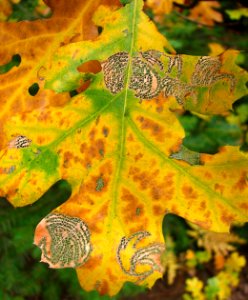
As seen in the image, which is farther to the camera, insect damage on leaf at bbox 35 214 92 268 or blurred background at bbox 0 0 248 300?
blurred background at bbox 0 0 248 300

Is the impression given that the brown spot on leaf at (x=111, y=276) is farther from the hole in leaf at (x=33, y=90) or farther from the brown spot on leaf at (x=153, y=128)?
the hole in leaf at (x=33, y=90)

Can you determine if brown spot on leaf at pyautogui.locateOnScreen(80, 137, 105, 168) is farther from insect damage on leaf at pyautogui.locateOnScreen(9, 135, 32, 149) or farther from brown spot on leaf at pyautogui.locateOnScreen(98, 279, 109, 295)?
brown spot on leaf at pyautogui.locateOnScreen(98, 279, 109, 295)

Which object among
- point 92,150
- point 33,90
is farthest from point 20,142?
point 33,90

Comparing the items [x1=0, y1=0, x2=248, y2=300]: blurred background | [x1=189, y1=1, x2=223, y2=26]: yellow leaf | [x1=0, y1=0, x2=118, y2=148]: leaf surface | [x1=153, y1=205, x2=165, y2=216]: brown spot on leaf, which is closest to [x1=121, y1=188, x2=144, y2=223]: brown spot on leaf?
[x1=153, y1=205, x2=165, y2=216]: brown spot on leaf

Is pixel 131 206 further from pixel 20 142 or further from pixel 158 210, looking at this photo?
pixel 20 142

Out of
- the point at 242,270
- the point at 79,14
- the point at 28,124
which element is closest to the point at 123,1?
the point at 79,14
